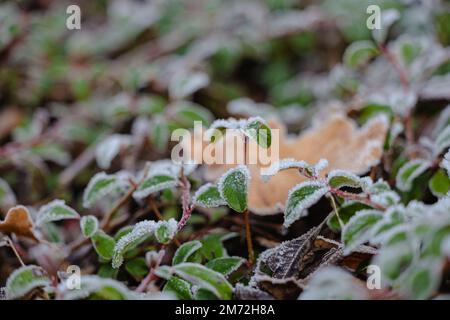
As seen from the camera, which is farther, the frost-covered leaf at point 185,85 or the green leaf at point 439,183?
the frost-covered leaf at point 185,85

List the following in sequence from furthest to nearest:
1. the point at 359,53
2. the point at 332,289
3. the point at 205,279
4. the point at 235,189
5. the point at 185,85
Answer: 1. the point at 185,85
2. the point at 359,53
3. the point at 235,189
4. the point at 205,279
5. the point at 332,289

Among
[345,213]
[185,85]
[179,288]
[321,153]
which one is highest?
[185,85]

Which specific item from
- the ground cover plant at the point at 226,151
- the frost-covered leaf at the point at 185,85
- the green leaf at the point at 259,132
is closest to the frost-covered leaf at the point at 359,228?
the ground cover plant at the point at 226,151

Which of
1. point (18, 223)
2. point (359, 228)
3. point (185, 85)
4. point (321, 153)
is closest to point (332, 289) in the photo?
point (359, 228)

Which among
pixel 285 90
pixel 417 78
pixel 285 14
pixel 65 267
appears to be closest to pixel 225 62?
pixel 285 90

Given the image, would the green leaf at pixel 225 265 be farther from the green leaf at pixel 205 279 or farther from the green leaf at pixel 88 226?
the green leaf at pixel 88 226

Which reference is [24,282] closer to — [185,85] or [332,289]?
[332,289]
